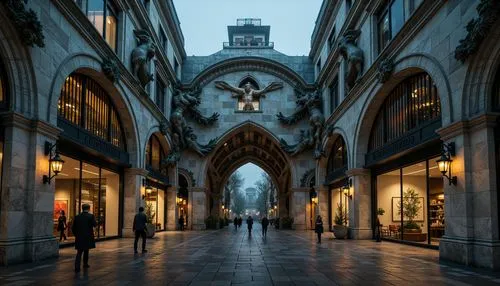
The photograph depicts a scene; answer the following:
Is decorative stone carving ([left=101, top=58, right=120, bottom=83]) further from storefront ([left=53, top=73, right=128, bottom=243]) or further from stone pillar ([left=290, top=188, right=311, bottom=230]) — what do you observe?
stone pillar ([left=290, top=188, right=311, bottom=230])

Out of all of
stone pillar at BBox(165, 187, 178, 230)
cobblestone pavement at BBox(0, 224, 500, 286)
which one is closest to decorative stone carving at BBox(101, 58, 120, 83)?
cobblestone pavement at BBox(0, 224, 500, 286)

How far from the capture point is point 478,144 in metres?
13.0

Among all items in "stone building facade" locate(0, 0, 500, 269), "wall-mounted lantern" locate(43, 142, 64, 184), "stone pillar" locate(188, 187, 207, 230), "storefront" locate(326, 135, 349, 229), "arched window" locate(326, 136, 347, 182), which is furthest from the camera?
"stone pillar" locate(188, 187, 207, 230)

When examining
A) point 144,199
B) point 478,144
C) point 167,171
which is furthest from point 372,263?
point 167,171

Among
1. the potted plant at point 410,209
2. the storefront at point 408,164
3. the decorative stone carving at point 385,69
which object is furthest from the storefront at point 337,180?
the decorative stone carving at point 385,69

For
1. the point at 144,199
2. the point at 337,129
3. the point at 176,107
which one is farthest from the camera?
the point at 176,107

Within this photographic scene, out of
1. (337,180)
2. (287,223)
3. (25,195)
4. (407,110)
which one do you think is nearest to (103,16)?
(25,195)

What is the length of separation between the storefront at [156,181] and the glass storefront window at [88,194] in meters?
3.34

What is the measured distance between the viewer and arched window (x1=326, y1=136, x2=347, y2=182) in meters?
30.2

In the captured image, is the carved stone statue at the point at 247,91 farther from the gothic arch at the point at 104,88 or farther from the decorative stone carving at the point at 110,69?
the decorative stone carving at the point at 110,69

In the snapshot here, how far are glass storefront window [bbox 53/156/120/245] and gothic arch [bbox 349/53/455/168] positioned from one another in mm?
11745

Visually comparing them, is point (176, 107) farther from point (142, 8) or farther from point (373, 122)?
point (373, 122)

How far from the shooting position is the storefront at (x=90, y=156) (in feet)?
61.2

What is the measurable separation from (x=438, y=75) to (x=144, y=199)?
56.4 ft
